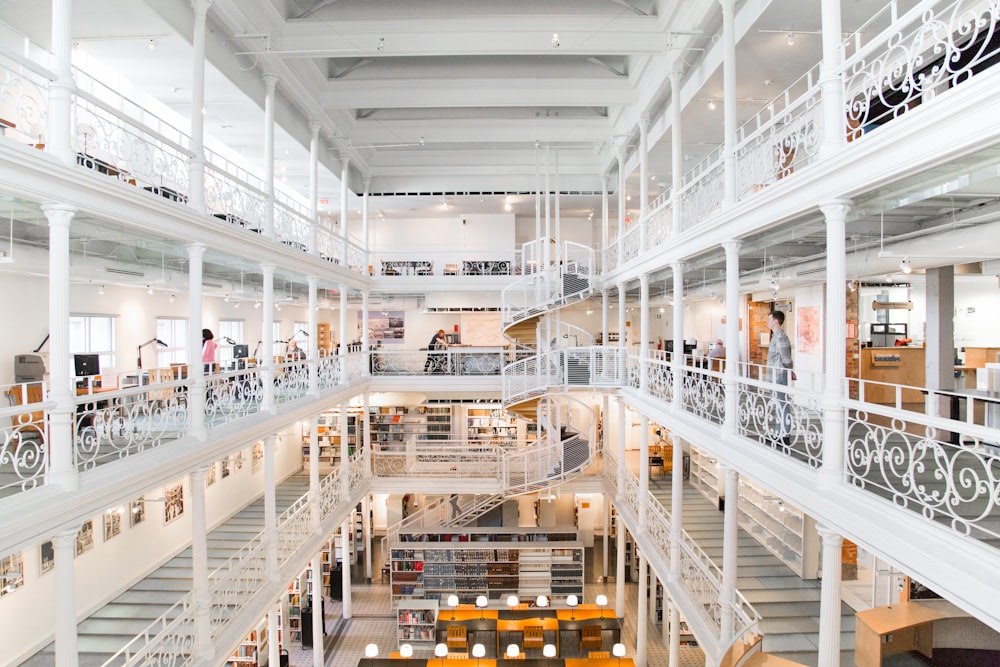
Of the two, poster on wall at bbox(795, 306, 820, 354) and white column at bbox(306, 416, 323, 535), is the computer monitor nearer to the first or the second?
white column at bbox(306, 416, 323, 535)

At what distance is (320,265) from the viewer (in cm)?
976

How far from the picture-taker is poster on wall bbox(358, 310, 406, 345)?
18.0 meters

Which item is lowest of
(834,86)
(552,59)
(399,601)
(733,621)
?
(399,601)

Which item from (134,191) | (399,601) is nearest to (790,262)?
(134,191)

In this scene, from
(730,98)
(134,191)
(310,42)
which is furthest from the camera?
(310,42)

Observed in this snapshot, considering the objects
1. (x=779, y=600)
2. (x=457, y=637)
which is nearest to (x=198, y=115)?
(x=779, y=600)

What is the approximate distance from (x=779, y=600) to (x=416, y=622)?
7.49m

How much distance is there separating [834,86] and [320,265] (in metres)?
8.11

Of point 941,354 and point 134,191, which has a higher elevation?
point 134,191

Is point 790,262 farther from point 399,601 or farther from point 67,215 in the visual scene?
point 399,601

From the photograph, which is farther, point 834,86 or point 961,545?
point 834,86

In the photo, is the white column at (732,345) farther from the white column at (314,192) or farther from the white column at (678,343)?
the white column at (314,192)

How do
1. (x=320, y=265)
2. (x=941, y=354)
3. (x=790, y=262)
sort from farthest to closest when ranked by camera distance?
(x=320, y=265) < (x=790, y=262) < (x=941, y=354)

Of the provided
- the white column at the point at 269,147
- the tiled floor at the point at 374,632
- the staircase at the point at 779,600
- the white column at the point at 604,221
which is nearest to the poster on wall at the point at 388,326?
the tiled floor at the point at 374,632
